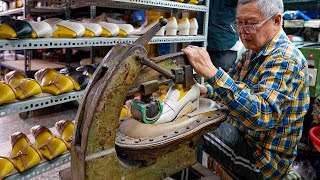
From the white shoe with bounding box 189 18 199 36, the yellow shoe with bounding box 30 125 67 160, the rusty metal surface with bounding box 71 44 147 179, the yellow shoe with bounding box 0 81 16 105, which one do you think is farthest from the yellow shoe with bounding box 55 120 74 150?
the white shoe with bounding box 189 18 199 36

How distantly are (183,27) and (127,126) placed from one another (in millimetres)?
2101

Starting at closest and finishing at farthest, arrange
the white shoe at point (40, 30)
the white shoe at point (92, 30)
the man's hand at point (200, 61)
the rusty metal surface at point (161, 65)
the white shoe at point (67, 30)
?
the rusty metal surface at point (161, 65), the man's hand at point (200, 61), the white shoe at point (40, 30), the white shoe at point (67, 30), the white shoe at point (92, 30)

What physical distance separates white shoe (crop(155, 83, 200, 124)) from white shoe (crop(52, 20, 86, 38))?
1159 mm

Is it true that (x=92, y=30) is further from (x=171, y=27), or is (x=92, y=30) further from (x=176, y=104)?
(x=176, y=104)

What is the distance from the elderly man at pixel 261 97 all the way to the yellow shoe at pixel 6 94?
109 centimetres

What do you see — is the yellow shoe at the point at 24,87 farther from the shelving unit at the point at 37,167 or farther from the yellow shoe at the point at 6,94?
the shelving unit at the point at 37,167

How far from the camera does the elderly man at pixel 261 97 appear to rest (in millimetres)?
1109

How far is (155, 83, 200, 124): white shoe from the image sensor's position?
1060 mm

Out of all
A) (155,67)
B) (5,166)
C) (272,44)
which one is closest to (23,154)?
(5,166)

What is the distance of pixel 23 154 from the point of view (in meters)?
1.71

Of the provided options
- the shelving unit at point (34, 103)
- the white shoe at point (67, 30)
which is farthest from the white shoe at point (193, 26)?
the shelving unit at point (34, 103)

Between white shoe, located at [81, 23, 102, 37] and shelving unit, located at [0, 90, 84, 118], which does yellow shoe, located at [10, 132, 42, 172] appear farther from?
white shoe, located at [81, 23, 102, 37]

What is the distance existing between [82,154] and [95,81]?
0.76 ft

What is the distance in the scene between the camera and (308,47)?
7.92 ft
